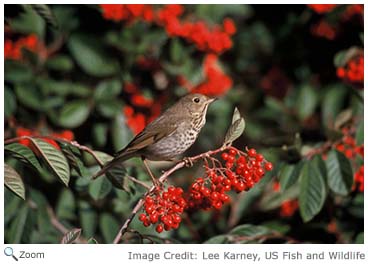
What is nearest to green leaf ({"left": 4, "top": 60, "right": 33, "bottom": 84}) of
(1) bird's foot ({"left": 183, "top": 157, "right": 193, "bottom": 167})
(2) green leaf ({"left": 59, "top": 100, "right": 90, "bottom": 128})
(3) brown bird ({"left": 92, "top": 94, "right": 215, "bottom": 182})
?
(2) green leaf ({"left": 59, "top": 100, "right": 90, "bottom": 128})

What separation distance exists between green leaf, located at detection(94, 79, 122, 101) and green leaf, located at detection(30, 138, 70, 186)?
3.70 ft

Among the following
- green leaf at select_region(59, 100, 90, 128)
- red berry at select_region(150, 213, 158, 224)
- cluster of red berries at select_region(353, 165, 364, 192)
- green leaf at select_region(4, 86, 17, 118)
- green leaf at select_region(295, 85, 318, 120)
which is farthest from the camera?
green leaf at select_region(295, 85, 318, 120)

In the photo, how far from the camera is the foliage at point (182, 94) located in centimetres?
301

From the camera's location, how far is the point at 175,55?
3709 millimetres

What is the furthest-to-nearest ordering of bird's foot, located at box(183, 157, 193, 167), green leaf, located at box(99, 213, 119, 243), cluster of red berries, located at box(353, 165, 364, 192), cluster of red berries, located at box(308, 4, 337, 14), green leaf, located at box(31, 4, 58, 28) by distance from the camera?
cluster of red berries, located at box(308, 4, 337, 14) → green leaf, located at box(99, 213, 119, 243) → cluster of red berries, located at box(353, 165, 364, 192) → green leaf, located at box(31, 4, 58, 28) → bird's foot, located at box(183, 157, 193, 167)

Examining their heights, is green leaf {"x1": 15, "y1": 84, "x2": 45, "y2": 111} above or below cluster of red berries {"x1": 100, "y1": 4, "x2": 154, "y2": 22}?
below

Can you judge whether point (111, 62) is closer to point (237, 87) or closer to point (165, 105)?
point (165, 105)

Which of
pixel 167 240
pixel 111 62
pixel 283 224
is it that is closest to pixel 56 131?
pixel 111 62

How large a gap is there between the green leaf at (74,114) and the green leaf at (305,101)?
4.33 ft

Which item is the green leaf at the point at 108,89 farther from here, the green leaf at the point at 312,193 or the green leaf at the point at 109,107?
the green leaf at the point at 312,193

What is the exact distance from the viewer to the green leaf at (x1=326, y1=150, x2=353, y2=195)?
2.96 metres

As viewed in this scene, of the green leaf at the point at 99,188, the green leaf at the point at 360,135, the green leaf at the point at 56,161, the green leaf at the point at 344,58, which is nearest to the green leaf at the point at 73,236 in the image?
the green leaf at the point at 56,161
